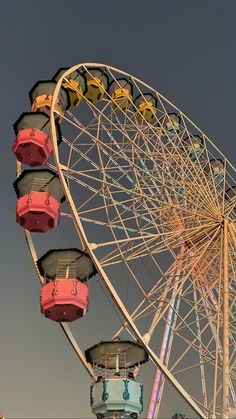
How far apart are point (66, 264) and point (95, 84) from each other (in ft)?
26.9

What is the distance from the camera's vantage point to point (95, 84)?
809 inches

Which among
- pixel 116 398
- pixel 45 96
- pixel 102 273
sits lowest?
pixel 116 398

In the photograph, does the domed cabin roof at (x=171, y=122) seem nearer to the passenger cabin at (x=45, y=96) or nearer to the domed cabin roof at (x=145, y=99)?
the domed cabin roof at (x=145, y=99)

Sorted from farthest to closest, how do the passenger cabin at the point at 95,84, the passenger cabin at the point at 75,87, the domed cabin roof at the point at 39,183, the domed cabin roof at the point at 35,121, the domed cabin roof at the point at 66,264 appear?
the passenger cabin at the point at 95,84
the passenger cabin at the point at 75,87
the domed cabin roof at the point at 35,121
the domed cabin roof at the point at 39,183
the domed cabin roof at the point at 66,264

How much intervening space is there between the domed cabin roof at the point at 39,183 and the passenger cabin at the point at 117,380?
475cm

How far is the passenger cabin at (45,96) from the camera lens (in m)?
18.2

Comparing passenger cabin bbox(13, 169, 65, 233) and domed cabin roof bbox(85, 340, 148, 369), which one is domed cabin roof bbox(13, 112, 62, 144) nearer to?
passenger cabin bbox(13, 169, 65, 233)

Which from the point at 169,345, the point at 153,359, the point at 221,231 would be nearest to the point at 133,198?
the point at 221,231

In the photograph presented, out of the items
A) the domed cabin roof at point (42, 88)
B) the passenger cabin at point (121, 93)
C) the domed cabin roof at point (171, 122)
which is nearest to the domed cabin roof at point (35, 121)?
the domed cabin roof at point (42, 88)

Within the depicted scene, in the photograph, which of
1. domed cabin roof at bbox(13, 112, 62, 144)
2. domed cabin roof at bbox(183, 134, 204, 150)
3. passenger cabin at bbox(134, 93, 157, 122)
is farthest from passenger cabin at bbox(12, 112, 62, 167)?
domed cabin roof at bbox(183, 134, 204, 150)

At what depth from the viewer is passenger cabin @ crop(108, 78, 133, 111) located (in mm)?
21250

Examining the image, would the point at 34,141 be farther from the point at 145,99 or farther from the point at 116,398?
the point at 116,398

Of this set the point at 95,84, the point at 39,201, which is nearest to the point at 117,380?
the point at 39,201

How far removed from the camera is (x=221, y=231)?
1761 centimetres
